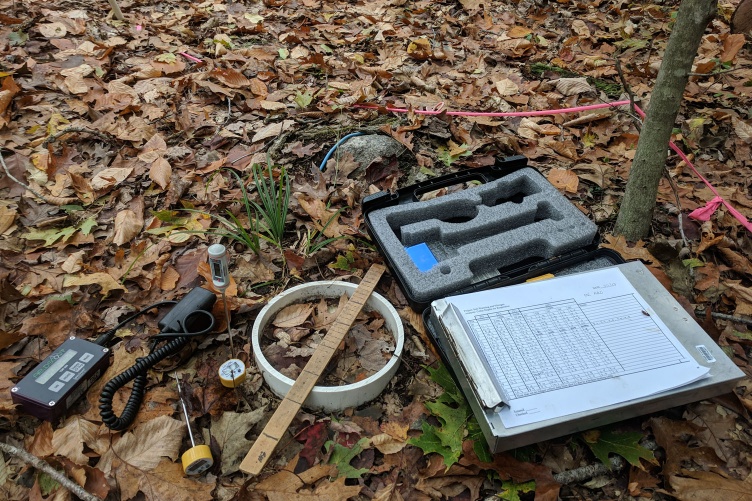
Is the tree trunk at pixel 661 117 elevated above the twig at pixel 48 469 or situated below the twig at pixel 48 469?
above

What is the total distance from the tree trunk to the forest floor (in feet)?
0.45

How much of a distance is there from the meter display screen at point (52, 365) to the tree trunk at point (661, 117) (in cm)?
212

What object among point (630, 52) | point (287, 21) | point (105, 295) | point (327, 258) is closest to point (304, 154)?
point (327, 258)

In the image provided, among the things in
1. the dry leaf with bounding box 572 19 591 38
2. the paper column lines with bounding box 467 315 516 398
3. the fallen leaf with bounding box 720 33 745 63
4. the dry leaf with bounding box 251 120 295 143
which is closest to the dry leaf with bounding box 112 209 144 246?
the dry leaf with bounding box 251 120 295 143

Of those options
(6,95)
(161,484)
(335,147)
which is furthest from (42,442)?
(6,95)

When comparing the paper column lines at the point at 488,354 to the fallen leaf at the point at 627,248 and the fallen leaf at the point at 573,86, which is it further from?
the fallen leaf at the point at 573,86

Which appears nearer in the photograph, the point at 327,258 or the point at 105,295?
the point at 105,295

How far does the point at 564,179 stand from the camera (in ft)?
7.72

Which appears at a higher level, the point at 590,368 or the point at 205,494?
the point at 590,368

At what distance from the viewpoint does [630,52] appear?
3504mm

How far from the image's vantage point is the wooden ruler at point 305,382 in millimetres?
1283

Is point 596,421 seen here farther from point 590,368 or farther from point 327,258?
point 327,258

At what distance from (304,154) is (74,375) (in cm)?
149

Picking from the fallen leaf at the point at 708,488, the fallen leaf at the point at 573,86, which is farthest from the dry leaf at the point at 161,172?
the fallen leaf at the point at 573,86
